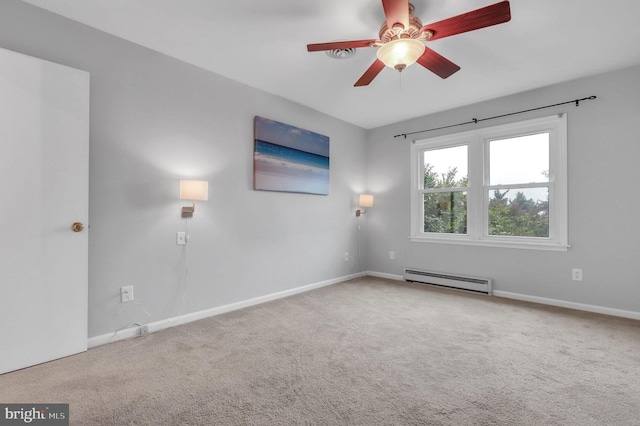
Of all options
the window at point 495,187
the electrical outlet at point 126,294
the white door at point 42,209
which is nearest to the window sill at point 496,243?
the window at point 495,187

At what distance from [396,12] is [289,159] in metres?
2.17

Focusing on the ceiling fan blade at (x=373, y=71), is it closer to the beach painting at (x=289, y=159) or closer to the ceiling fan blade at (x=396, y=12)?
the ceiling fan blade at (x=396, y=12)

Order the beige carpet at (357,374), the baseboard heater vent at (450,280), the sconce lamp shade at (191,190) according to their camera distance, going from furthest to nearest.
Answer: the baseboard heater vent at (450,280)
the sconce lamp shade at (191,190)
the beige carpet at (357,374)

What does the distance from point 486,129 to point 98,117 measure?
13.6 feet

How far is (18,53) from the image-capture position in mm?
1922

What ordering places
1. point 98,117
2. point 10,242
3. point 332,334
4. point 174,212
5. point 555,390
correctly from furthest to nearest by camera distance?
point 174,212, point 332,334, point 98,117, point 10,242, point 555,390

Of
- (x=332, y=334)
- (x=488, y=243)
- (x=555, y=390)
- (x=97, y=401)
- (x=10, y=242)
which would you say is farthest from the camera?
(x=488, y=243)

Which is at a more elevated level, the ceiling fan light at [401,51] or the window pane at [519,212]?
the ceiling fan light at [401,51]

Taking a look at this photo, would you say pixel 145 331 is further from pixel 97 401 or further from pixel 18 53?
pixel 18 53

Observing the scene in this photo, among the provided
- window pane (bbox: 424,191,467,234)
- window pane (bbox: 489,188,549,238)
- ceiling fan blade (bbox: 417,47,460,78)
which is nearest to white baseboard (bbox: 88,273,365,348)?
window pane (bbox: 424,191,467,234)

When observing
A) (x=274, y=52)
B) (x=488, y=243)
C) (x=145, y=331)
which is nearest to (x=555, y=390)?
(x=488, y=243)

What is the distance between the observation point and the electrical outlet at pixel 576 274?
3.15m

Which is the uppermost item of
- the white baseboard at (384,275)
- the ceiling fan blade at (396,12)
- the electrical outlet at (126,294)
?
the ceiling fan blade at (396,12)

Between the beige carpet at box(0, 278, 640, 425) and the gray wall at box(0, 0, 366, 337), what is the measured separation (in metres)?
0.45
